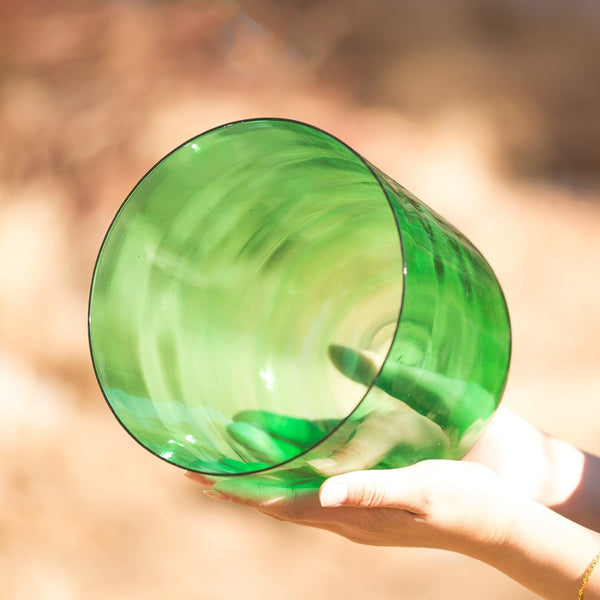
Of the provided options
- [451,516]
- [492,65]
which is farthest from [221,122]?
[451,516]

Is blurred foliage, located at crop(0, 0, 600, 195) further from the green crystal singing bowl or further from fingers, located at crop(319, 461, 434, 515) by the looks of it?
fingers, located at crop(319, 461, 434, 515)

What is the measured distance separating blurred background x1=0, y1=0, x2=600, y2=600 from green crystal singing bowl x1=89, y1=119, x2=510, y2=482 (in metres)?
0.39

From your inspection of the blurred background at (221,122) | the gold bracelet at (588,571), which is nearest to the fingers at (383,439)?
the gold bracelet at (588,571)

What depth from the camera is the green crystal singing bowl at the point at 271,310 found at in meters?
0.45

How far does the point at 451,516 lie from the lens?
55 cm

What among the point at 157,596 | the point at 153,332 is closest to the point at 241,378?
the point at 153,332

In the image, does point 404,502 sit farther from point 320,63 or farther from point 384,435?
point 320,63

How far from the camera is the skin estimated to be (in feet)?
1.60

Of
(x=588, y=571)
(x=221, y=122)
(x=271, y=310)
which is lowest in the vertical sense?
(x=588, y=571)

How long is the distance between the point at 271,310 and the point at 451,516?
0.77ft

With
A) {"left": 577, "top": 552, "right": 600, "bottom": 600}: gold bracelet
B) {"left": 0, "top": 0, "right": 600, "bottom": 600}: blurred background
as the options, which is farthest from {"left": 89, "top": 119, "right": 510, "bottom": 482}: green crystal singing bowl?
{"left": 0, "top": 0, "right": 600, "bottom": 600}: blurred background

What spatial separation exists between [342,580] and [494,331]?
1.98 feet

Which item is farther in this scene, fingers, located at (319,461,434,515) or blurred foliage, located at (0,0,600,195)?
blurred foliage, located at (0,0,600,195)

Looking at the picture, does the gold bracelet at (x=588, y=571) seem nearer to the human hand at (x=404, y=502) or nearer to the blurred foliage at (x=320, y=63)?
the human hand at (x=404, y=502)
